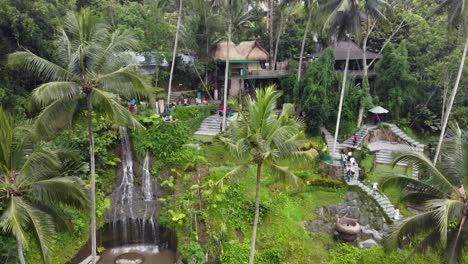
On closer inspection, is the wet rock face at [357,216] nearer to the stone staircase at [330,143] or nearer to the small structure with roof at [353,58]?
the stone staircase at [330,143]

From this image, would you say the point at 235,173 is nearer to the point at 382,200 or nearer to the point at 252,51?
the point at 382,200

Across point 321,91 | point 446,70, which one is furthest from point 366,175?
point 446,70

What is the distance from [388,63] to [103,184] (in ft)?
80.7

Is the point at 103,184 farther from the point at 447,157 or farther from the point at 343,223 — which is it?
the point at 447,157

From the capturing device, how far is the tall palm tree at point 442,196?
11086 mm

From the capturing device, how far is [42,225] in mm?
9812

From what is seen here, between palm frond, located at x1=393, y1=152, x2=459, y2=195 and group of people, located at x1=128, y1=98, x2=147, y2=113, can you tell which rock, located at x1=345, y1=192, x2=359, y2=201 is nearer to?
palm frond, located at x1=393, y1=152, x2=459, y2=195

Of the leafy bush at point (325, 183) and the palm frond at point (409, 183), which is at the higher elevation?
the palm frond at point (409, 183)

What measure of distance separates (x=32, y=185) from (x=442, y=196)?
12.7 m

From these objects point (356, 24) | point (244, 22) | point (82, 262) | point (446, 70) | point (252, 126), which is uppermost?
point (244, 22)

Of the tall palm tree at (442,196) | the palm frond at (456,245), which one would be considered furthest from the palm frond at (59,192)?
the palm frond at (456,245)

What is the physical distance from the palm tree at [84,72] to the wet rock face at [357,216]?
11860 mm

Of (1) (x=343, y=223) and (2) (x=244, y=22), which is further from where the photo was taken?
(2) (x=244, y=22)

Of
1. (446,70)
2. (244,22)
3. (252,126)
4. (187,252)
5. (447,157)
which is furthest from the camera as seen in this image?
(244,22)
